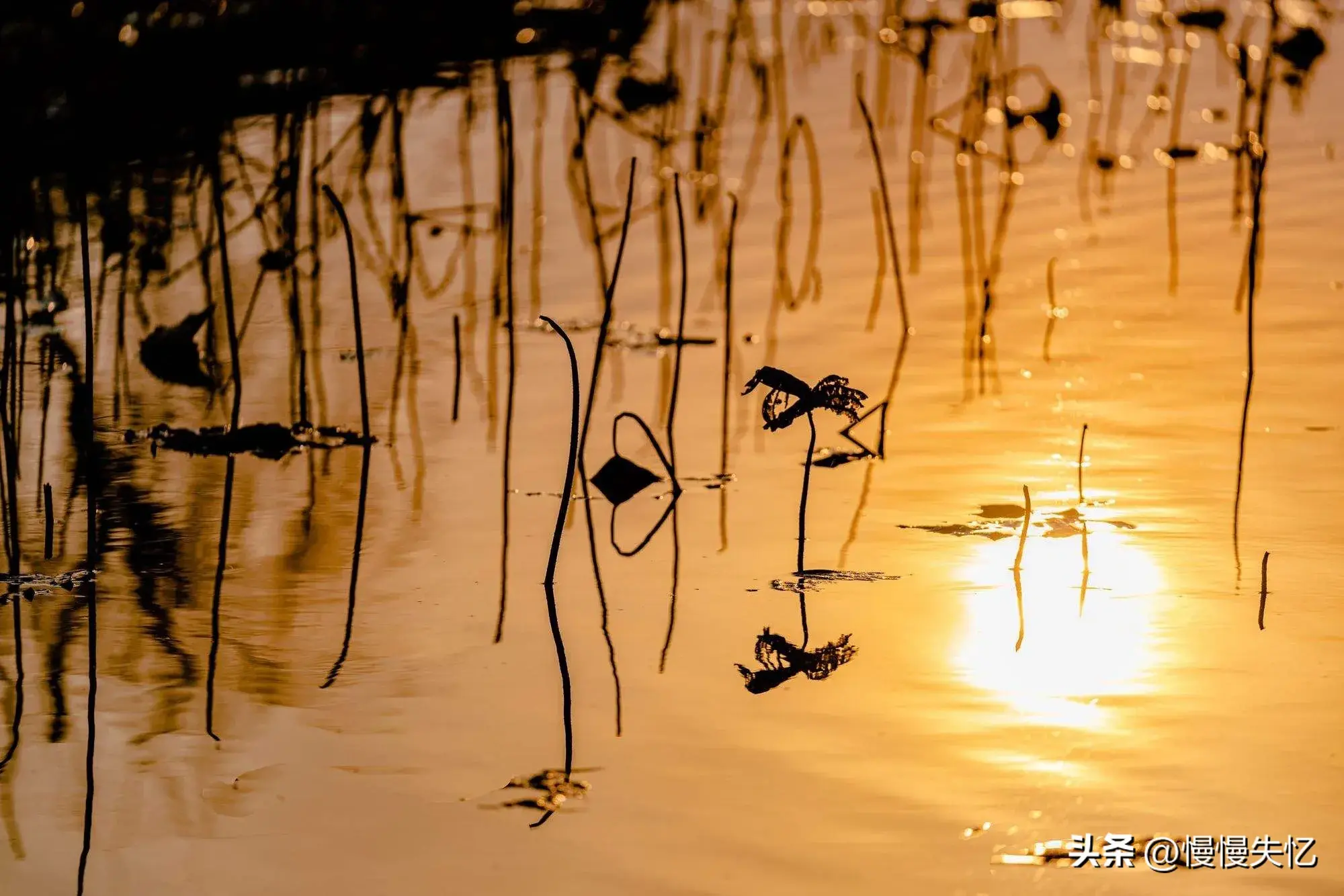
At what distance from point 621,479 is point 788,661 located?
0.75m

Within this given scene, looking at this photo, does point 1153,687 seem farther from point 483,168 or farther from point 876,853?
point 483,168

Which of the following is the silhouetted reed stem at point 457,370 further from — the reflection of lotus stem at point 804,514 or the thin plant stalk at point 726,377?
the reflection of lotus stem at point 804,514

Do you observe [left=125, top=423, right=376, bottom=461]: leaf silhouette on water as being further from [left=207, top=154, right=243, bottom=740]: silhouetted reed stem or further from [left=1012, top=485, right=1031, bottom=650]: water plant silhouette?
[left=1012, top=485, right=1031, bottom=650]: water plant silhouette

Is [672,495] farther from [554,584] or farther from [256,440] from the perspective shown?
→ [256,440]

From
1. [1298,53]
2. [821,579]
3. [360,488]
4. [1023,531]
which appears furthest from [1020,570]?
[1298,53]

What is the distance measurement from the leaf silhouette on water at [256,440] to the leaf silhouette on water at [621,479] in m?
0.43

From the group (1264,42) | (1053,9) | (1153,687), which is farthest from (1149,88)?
(1153,687)

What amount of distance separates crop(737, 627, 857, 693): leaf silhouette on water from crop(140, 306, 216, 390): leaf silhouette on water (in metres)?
1.76

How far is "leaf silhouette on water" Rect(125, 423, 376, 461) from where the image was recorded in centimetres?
297

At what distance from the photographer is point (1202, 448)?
2.78 metres

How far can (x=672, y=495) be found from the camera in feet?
8.73

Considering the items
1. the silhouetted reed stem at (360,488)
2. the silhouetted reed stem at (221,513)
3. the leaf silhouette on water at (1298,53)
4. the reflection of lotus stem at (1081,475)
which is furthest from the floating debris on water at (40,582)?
the leaf silhouette on water at (1298,53)

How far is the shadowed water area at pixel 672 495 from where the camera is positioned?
5.45 feet

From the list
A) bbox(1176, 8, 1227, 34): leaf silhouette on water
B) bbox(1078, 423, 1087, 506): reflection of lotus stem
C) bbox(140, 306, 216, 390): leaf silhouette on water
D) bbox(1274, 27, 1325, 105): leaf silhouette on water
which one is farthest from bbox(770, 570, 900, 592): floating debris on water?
bbox(1176, 8, 1227, 34): leaf silhouette on water
